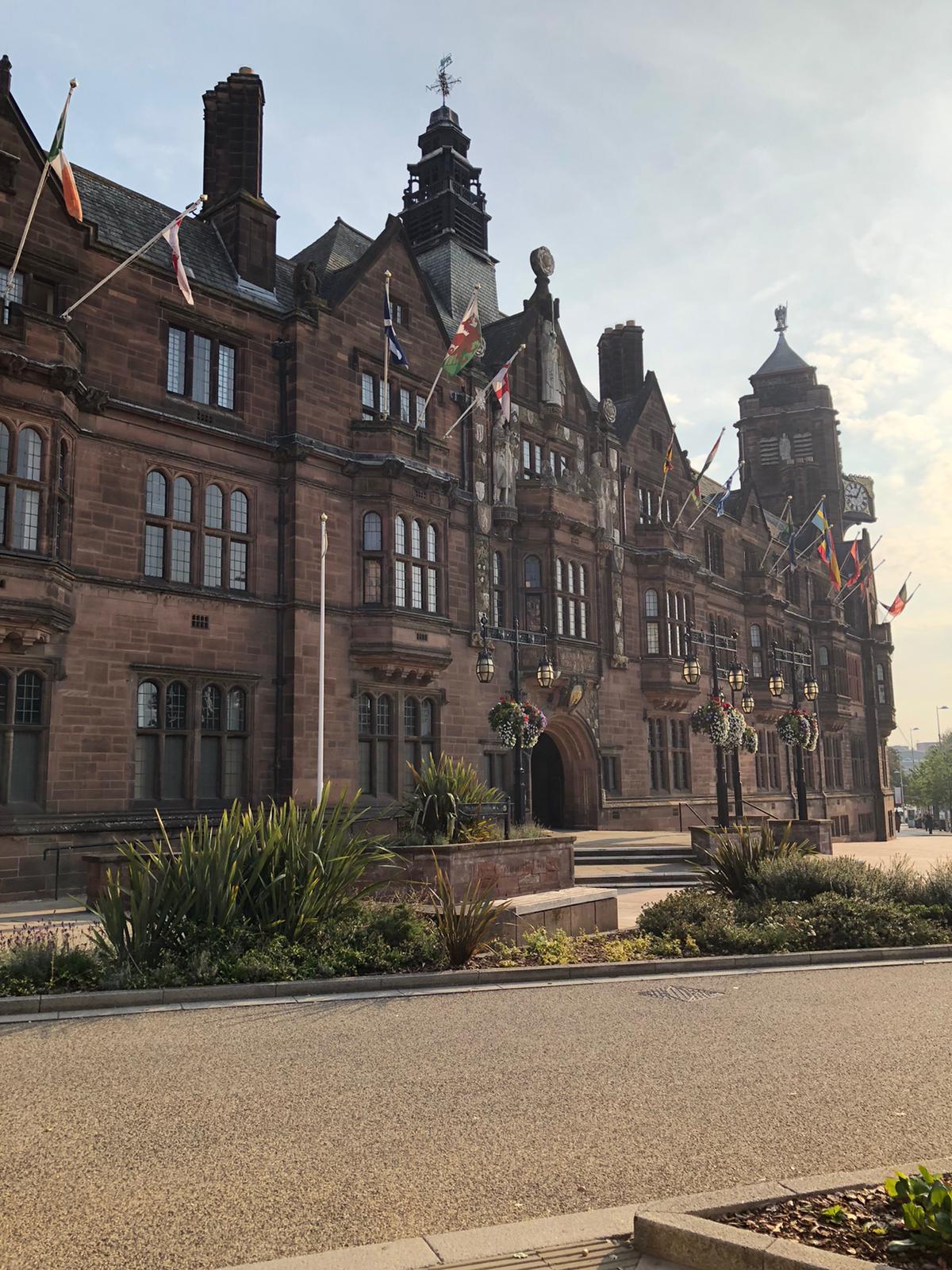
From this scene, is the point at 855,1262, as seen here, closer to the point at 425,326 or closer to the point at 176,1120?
the point at 176,1120

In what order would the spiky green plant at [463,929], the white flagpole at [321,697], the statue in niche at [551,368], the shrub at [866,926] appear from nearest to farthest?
1. the spiky green plant at [463,929]
2. the shrub at [866,926]
3. the white flagpole at [321,697]
4. the statue in niche at [551,368]

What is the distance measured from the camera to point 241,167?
25422 millimetres

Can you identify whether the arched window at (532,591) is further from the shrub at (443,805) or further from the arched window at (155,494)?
the shrub at (443,805)

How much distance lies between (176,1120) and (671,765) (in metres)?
31.5

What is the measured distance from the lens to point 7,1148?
5629 mm

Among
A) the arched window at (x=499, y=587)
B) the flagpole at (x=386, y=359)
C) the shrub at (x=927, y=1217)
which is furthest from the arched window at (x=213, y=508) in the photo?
the shrub at (x=927, y=1217)

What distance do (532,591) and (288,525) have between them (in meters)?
9.78

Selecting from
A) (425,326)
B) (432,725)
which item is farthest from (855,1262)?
(425,326)

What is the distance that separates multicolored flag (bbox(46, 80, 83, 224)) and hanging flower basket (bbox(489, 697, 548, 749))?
13221 mm

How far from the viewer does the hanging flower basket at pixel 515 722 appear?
22.4 metres

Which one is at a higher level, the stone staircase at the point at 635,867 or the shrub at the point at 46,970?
the shrub at the point at 46,970

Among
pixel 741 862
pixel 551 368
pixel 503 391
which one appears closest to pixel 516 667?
pixel 741 862

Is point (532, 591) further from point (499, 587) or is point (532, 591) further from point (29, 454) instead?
point (29, 454)

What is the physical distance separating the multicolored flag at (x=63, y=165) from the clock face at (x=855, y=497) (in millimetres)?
55877
